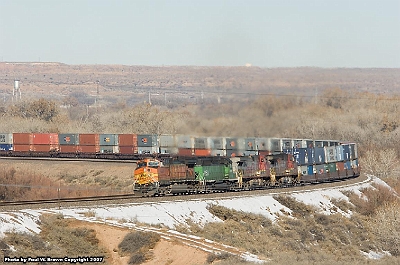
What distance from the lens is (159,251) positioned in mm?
37062

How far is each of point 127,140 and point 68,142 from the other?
6.35 meters

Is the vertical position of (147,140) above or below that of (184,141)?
below

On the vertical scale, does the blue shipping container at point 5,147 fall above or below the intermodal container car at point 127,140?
below

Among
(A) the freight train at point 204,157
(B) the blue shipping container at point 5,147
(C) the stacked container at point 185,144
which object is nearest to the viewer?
(A) the freight train at point 204,157

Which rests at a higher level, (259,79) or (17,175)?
(259,79)

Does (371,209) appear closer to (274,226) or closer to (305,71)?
(305,71)

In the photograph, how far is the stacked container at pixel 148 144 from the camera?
79.9m

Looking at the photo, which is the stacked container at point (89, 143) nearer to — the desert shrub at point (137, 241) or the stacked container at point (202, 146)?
the stacked container at point (202, 146)

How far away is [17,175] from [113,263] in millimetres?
34058

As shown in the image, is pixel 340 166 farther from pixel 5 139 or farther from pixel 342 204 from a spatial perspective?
pixel 5 139

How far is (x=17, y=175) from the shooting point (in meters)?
68.2

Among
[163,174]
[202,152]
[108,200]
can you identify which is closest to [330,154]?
[202,152]

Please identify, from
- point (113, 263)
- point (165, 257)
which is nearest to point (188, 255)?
point (165, 257)

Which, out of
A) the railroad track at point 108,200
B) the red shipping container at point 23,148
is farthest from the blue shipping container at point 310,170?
the red shipping container at point 23,148
